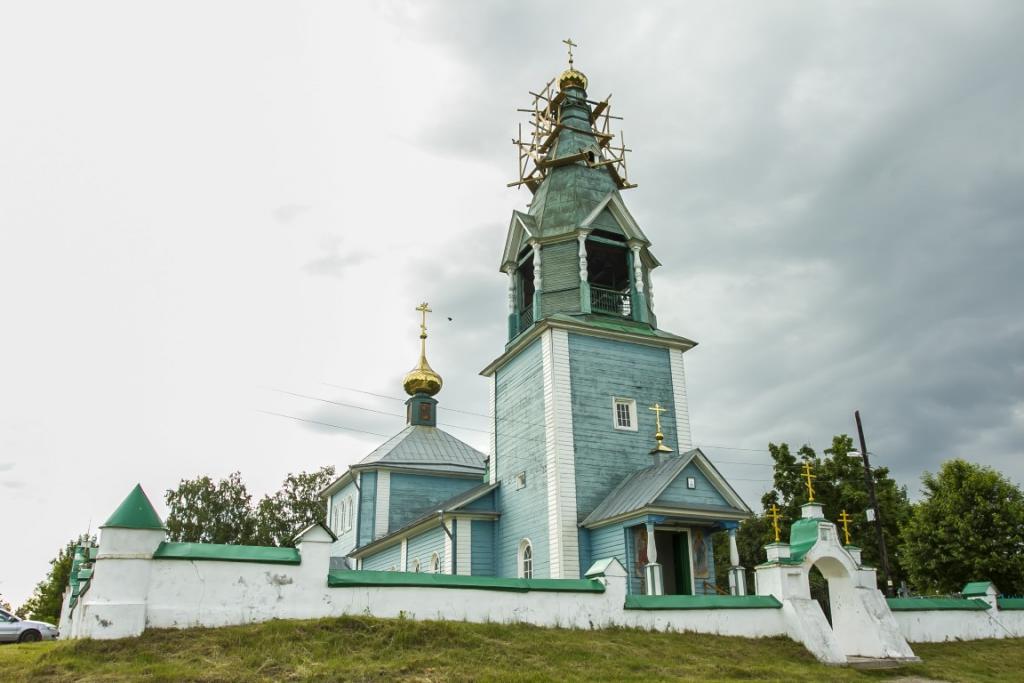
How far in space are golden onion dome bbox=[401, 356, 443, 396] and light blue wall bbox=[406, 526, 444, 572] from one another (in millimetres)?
11677

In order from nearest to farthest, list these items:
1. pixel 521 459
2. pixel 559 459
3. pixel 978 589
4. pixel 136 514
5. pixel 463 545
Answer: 1. pixel 136 514
2. pixel 978 589
3. pixel 559 459
4. pixel 521 459
5. pixel 463 545

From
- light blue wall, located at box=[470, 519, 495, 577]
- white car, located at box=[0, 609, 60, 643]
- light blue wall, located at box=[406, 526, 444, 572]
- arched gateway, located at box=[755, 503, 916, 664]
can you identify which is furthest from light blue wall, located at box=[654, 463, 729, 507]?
white car, located at box=[0, 609, 60, 643]

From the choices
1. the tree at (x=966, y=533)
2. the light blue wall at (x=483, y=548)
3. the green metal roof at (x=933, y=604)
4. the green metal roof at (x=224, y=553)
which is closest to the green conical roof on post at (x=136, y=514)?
the green metal roof at (x=224, y=553)

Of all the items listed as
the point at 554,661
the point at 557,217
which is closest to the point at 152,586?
the point at 554,661

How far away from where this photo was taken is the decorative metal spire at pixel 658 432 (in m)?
20.0

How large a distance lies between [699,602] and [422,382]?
23.6 metres

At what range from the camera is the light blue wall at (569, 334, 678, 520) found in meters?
19.7

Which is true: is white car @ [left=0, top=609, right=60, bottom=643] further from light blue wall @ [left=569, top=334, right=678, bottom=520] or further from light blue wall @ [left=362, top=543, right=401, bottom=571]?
light blue wall @ [left=569, top=334, right=678, bottom=520]

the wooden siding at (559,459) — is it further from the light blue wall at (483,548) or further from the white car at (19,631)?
the white car at (19,631)

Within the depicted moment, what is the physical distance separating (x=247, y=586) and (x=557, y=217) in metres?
15.0

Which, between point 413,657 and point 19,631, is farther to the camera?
point 19,631

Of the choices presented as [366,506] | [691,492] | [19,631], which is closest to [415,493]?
[366,506]

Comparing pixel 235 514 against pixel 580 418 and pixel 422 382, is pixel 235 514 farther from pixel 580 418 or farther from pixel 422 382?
pixel 580 418

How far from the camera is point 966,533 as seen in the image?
79.5 ft
